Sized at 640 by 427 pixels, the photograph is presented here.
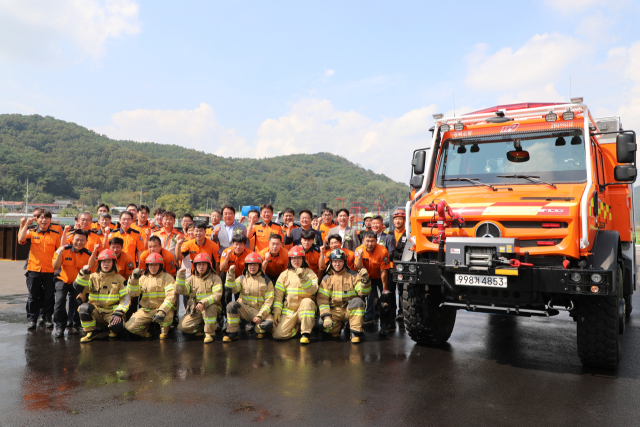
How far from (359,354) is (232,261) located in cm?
261

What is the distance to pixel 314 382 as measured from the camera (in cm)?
454

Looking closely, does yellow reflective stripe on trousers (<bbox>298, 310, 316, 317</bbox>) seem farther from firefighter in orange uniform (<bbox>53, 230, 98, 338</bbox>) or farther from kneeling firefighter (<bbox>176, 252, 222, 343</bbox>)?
firefighter in orange uniform (<bbox>53, 230, 98, 338</bbox>)

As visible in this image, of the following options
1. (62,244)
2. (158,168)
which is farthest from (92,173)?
(62,244)

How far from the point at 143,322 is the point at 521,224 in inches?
198

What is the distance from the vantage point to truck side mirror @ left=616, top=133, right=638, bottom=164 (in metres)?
4.94

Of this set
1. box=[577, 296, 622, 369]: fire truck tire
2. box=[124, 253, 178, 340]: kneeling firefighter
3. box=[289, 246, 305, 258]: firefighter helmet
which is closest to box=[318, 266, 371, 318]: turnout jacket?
box=[289, 246, 305, 258]: firefighter helmet

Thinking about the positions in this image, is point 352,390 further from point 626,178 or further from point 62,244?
point 62,244

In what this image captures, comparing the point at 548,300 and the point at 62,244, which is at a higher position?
the point at 62,244

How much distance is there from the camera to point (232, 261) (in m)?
7.11

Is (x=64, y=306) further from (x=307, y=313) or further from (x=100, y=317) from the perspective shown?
(x=307, y=313)

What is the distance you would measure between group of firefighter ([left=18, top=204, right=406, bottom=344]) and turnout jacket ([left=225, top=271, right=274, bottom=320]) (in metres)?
0.01

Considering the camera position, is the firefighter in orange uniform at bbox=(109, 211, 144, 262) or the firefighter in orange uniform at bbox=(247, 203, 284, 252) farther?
the firefighter in orange uniform at bbox=(247, 203, 284, 252)

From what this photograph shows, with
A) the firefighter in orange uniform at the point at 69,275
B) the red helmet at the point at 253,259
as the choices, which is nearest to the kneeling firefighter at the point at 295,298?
the red helmet at the point at 253,259

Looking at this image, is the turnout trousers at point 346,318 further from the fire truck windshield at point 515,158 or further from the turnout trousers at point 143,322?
the turnout trousers at point 143,322
